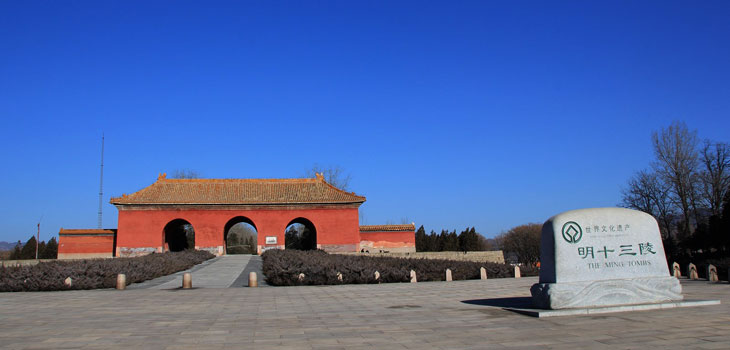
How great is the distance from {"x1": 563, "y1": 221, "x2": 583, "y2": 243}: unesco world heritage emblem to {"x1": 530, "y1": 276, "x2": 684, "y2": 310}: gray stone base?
64cm

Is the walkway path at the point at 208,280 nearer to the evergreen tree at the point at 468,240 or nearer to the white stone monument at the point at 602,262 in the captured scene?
the white stone monument at the point at 602,262

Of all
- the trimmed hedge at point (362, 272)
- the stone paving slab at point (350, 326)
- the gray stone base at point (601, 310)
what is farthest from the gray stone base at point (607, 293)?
the trimmed hedge at point (362, 272)

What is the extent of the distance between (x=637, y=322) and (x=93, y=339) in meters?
6.56

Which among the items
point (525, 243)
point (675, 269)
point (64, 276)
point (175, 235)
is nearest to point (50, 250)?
point (175, 235)

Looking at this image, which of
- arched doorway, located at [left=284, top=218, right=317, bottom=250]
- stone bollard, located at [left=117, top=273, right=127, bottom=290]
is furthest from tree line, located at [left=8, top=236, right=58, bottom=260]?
stone bollard, located at [left=117, top=273, right=127, bottom=290]

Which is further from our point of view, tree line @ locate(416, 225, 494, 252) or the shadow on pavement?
tree line @ locate(416, 225, 494, 252)

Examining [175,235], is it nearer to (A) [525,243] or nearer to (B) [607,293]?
(B) [607,293]

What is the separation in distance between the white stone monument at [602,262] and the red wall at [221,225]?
25957mm

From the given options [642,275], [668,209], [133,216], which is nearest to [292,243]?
[133,216]

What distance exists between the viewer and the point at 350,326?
20.7ft

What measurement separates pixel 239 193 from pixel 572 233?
29.2 m

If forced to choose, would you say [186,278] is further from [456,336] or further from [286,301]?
[456,336]

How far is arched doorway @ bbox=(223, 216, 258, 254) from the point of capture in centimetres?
3462

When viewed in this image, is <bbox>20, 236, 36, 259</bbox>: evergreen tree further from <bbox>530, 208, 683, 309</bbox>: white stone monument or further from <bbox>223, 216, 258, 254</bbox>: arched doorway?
<bbox>530, 208, 683, 309</bbox>: white stone monument
